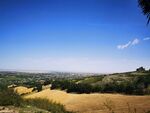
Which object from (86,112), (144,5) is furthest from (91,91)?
(144,5)

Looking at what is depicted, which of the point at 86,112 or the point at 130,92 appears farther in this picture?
the point at 130,92

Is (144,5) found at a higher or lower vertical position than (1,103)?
higher

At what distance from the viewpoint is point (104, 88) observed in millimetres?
33500

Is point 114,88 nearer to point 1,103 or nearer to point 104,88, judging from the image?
point 104,88

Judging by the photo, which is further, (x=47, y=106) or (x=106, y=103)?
(x=106, y=103)

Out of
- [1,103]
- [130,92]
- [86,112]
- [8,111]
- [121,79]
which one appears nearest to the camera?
[8,111]

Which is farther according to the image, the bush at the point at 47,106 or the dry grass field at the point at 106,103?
the dry grass field at the point at 106,103

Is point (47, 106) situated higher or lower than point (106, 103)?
higher

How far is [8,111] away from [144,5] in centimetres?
778

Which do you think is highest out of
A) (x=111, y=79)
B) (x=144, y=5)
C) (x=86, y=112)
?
(x=144, y=5)

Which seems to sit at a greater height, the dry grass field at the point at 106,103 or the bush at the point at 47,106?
the bush at the point at 47,106

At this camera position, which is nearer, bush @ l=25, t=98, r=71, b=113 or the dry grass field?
bush @ l=25, t=98, r=71, b=113

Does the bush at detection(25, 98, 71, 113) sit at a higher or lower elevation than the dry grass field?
higher

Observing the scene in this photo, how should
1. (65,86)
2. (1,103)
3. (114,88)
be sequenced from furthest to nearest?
(65,86) → (114,88) → (1,103)
